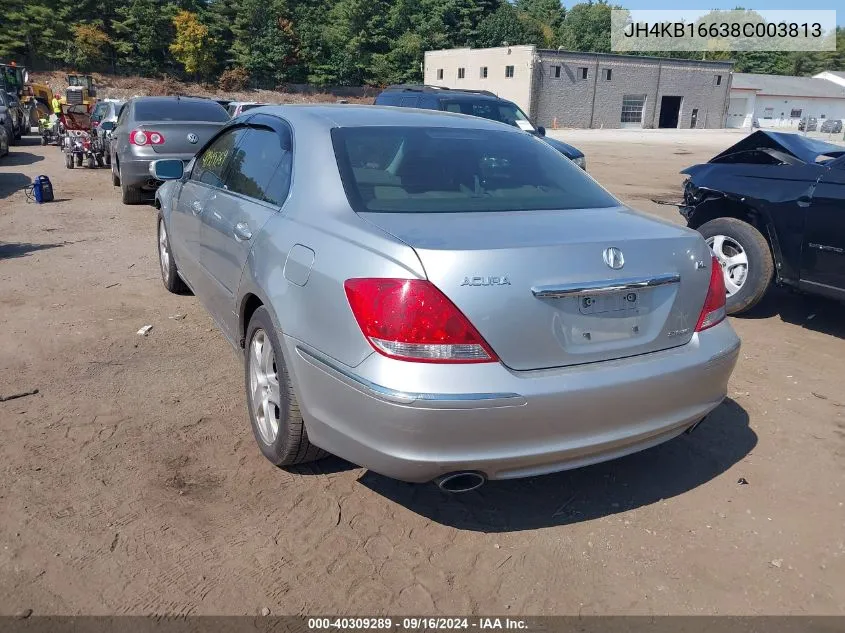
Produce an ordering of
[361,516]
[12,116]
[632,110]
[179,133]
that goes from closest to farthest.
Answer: [361,516] < [179,133] < [12,116] < [632,110]

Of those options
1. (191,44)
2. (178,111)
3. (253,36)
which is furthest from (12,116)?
(253,36)

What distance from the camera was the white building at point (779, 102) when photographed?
68000 mm

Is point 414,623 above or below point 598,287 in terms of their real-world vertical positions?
below

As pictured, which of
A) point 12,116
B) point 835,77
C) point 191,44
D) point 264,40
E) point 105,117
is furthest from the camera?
point 835,77

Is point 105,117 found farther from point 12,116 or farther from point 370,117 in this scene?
point 370,117

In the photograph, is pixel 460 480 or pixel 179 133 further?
pixel 179 133

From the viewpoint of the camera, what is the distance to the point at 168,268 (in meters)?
5.98

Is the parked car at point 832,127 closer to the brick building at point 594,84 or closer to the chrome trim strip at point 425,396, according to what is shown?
the brick building at point 594,84

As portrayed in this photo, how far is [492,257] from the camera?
2.50 metres

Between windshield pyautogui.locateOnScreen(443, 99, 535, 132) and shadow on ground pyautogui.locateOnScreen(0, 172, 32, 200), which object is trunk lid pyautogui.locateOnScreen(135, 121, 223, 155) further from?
windshield pyautogui.locateOnScreen(443, 99, 535, 132)

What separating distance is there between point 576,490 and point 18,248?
7109 mm

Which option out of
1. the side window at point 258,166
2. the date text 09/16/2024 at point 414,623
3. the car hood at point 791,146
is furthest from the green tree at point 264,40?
the date text 09/16/2024 at point 414,623

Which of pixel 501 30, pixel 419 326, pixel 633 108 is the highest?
pixel 501 30

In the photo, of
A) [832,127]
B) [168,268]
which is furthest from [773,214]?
[832,127]
